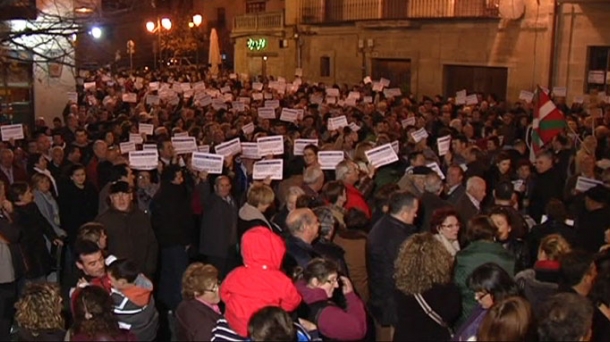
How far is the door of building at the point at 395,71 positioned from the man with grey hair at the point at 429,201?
64.1 ft

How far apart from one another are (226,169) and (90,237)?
13.2ft

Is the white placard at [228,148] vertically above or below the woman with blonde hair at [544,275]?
above

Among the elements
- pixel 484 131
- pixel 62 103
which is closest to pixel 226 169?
pixel 484 131

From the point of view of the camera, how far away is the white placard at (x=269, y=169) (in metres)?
9.29

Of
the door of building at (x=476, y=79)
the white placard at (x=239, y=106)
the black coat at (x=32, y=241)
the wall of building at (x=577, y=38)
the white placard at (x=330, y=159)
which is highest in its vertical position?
the wall of building at (x=577, y=38)

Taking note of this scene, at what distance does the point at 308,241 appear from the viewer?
19.4 feet

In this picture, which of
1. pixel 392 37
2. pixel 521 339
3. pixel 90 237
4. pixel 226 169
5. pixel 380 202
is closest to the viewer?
pixel 521 339

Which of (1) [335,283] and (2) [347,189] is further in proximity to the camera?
(2) [347,189]

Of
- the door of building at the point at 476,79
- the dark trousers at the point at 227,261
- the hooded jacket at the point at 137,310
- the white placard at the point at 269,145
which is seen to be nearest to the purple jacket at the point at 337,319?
the hooded jacket at the point at 137,310

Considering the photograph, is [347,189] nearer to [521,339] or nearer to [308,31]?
[521,339]

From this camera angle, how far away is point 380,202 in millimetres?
7730

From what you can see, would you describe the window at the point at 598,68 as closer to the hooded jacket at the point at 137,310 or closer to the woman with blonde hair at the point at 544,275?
the woman with blonde hair at the point at 544,275

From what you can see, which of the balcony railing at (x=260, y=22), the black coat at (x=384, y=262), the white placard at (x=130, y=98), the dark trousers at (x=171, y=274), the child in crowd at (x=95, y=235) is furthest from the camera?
the balcony railing at (x=260, y=22)

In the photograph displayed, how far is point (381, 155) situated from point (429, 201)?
1.86 meters
